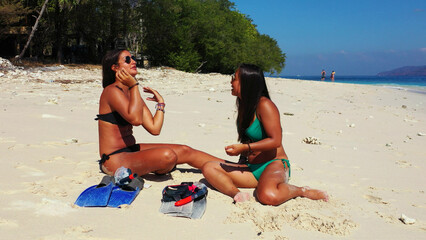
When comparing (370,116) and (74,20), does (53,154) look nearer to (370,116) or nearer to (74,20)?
(370,116)

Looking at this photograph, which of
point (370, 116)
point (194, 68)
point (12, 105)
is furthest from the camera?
point (194, 68)

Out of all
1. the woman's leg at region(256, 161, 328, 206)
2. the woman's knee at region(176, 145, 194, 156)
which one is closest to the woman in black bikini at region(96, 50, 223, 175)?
the woman's knee at region(176, 145, 194, 156)

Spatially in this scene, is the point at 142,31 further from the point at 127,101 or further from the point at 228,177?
the point at 228,177

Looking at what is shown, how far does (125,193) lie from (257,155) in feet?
4.63

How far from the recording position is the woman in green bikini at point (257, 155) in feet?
11.3

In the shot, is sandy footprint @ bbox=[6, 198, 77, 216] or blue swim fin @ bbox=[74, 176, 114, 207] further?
blue swim fin @ bbox=[74, 176, 114, 207]

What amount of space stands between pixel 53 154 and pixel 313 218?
3200mm

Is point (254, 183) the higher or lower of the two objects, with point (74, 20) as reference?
lower

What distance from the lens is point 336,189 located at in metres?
3.88

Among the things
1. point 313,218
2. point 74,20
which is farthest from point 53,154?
point 74,20

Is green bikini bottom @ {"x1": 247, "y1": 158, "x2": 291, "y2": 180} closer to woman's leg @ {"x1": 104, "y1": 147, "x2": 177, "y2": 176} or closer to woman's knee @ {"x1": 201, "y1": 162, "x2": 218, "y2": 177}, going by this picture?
woman's knee @ {"x1": 201, "y1": 162, "x2": 218, "y2": 177}

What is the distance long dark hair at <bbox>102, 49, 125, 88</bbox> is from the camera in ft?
12.7

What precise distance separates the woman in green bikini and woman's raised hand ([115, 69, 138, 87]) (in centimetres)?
104

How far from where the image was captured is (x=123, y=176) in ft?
→ 11.3
